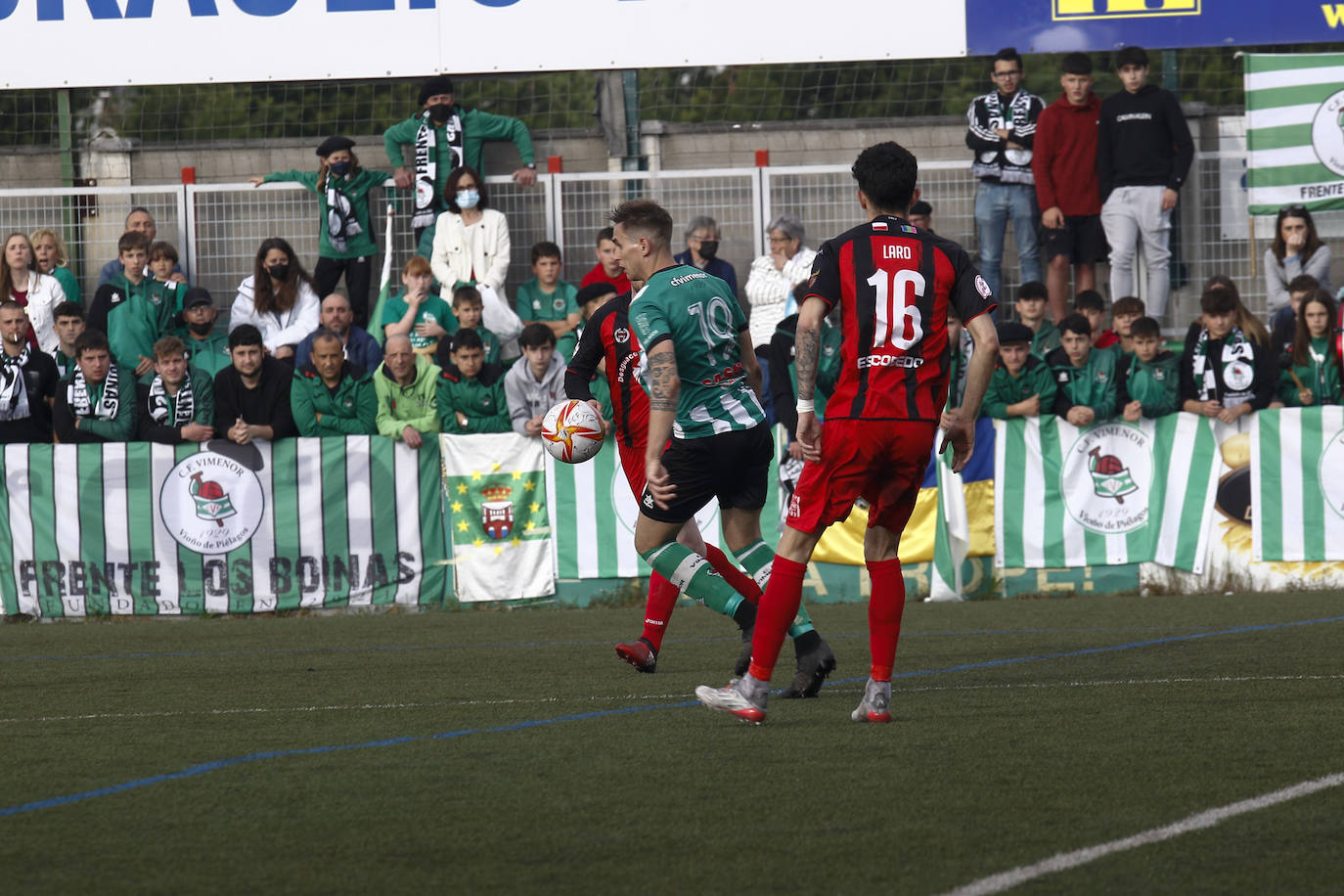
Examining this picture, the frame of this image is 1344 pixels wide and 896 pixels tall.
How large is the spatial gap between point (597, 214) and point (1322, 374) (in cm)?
615

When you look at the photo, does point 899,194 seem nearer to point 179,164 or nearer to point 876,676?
point 876,676

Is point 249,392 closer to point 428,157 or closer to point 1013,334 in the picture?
point 428,157

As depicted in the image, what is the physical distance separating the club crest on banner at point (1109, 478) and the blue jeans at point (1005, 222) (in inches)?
87.5

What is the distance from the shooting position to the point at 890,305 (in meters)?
6.24

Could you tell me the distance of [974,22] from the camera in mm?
14602

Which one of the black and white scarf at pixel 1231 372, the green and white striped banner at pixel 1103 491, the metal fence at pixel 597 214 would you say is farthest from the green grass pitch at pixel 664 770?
the metal fence at pixel 597 214

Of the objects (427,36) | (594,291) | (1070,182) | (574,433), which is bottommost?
(574,433)

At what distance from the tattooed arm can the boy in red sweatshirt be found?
7697mm

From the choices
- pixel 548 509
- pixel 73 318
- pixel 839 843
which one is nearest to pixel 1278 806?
pixel 839 843

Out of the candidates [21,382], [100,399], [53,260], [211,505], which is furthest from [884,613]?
[53,260]

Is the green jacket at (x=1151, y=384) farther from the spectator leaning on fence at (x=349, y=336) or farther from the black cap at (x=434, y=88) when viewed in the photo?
the black cap at (x=434, y=88)

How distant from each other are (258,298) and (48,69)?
337 cm

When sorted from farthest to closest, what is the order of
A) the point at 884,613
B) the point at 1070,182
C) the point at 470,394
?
the point at 1070,182 < the point at 470,394 < the point at 884,613

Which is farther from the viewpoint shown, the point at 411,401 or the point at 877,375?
the point at 411,401
